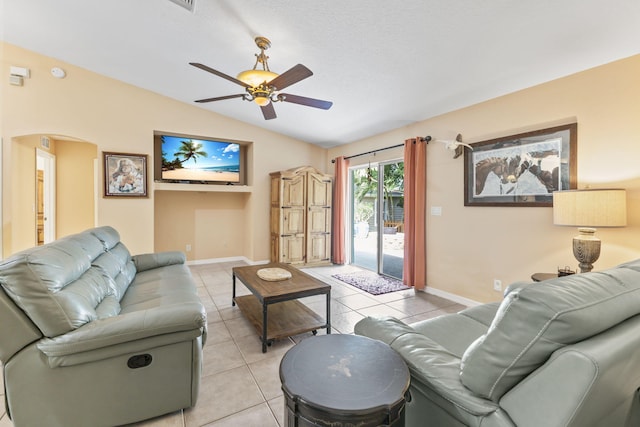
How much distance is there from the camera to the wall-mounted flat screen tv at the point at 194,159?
5.05 meters

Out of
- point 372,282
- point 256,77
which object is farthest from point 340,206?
point 256,77

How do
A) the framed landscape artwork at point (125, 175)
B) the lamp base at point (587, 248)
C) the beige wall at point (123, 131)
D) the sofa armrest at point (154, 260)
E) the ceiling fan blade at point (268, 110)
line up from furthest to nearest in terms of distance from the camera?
the framed landscape artwork at point (125, 175) < the beige wall at point (123, 131) < the sofa armrest at point (154, 260) < the ceiling fan blade at point (268, 110) < the lamp base at point (587, 248)

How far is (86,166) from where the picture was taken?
5.57m

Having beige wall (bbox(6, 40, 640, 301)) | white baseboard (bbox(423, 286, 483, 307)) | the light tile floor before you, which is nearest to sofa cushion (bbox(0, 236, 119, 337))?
the light tile floor

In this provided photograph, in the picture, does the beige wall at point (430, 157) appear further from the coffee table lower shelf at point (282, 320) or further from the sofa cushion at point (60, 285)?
the sofa cushion at point (60, 285)

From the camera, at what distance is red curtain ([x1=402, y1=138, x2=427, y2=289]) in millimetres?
3938

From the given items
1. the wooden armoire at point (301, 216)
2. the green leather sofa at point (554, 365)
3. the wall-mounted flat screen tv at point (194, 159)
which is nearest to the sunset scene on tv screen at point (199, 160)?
the wall-mounted flat screen tv at point (194, 159)

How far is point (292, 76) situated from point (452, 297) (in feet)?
10.7

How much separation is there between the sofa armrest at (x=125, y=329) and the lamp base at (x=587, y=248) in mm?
2861

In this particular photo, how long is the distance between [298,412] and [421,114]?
384 centimetres

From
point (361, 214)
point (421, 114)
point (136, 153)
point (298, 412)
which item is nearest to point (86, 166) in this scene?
point (136, 153)

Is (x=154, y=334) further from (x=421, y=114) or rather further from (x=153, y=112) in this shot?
(x=153, y=112)

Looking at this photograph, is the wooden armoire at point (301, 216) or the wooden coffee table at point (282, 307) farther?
the wooden armoire at point (301, 216)

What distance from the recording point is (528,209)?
290cm
